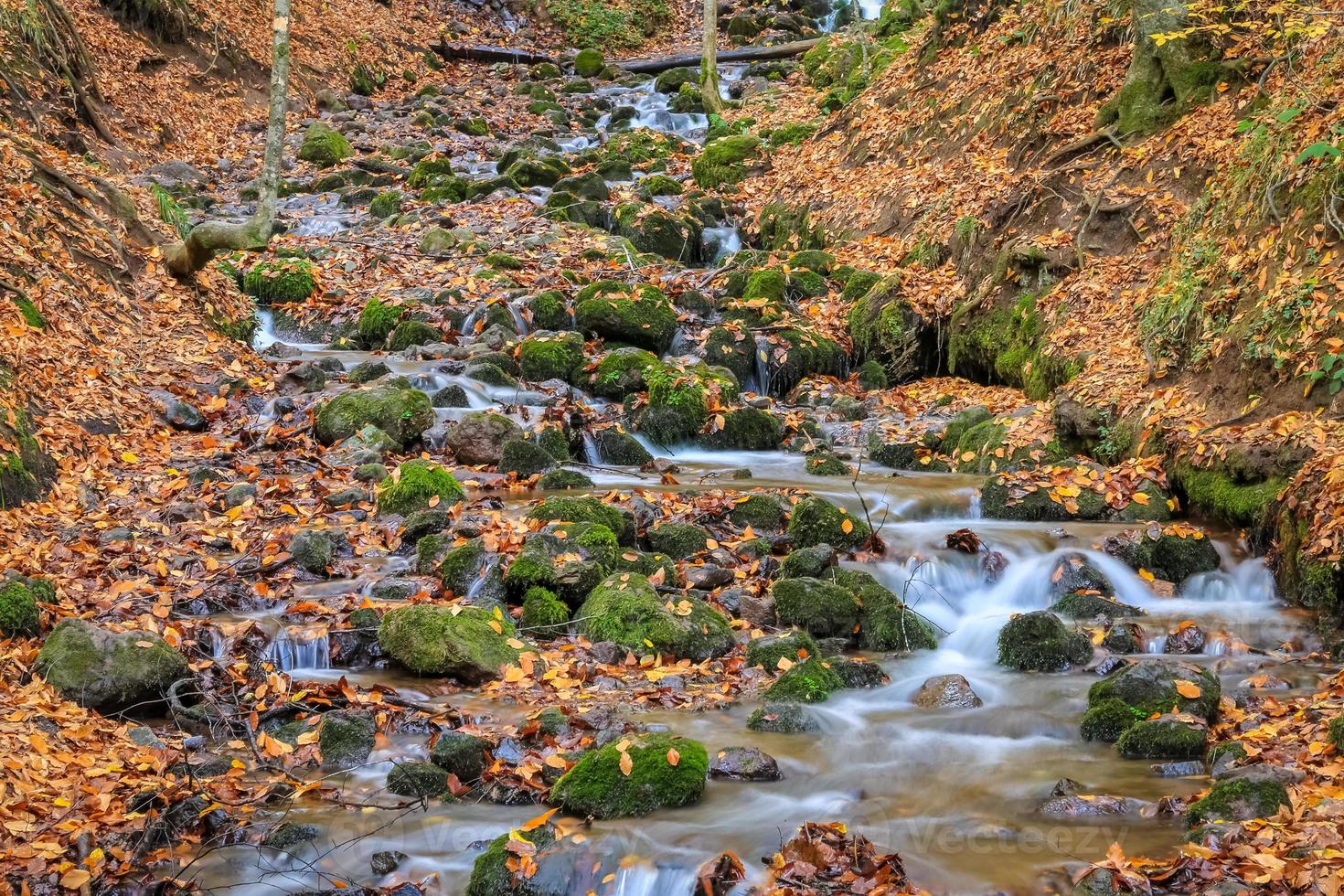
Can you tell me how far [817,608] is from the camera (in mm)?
7234

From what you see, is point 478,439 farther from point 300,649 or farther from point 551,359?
point 300,649

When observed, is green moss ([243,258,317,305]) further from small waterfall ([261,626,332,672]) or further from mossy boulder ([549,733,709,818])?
mossy boulder ([549,733,709,818])

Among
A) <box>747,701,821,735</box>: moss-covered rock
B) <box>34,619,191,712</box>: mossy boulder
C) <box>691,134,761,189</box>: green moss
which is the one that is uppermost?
<box>691,134,761,189</box>: green moss

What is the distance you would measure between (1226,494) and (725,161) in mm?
14635

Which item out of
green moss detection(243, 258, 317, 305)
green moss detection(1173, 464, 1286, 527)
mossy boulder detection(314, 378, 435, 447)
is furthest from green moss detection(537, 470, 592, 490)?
green moss detection(243, 258, 317, 305)

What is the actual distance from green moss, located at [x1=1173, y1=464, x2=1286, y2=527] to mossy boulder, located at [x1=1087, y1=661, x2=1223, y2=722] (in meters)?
2.31

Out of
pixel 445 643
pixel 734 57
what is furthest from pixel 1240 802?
pixel 734 57

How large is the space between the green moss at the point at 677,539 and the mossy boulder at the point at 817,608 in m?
1.06

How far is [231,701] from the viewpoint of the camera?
5953 mm

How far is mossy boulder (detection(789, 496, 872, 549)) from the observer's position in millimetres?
8414

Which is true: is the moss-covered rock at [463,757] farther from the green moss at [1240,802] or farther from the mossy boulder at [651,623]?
the green moss at [1240,802]

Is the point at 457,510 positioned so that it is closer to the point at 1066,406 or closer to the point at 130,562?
the point at 130,562

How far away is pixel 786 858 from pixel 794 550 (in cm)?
380

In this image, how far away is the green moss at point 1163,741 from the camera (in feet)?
17.7
